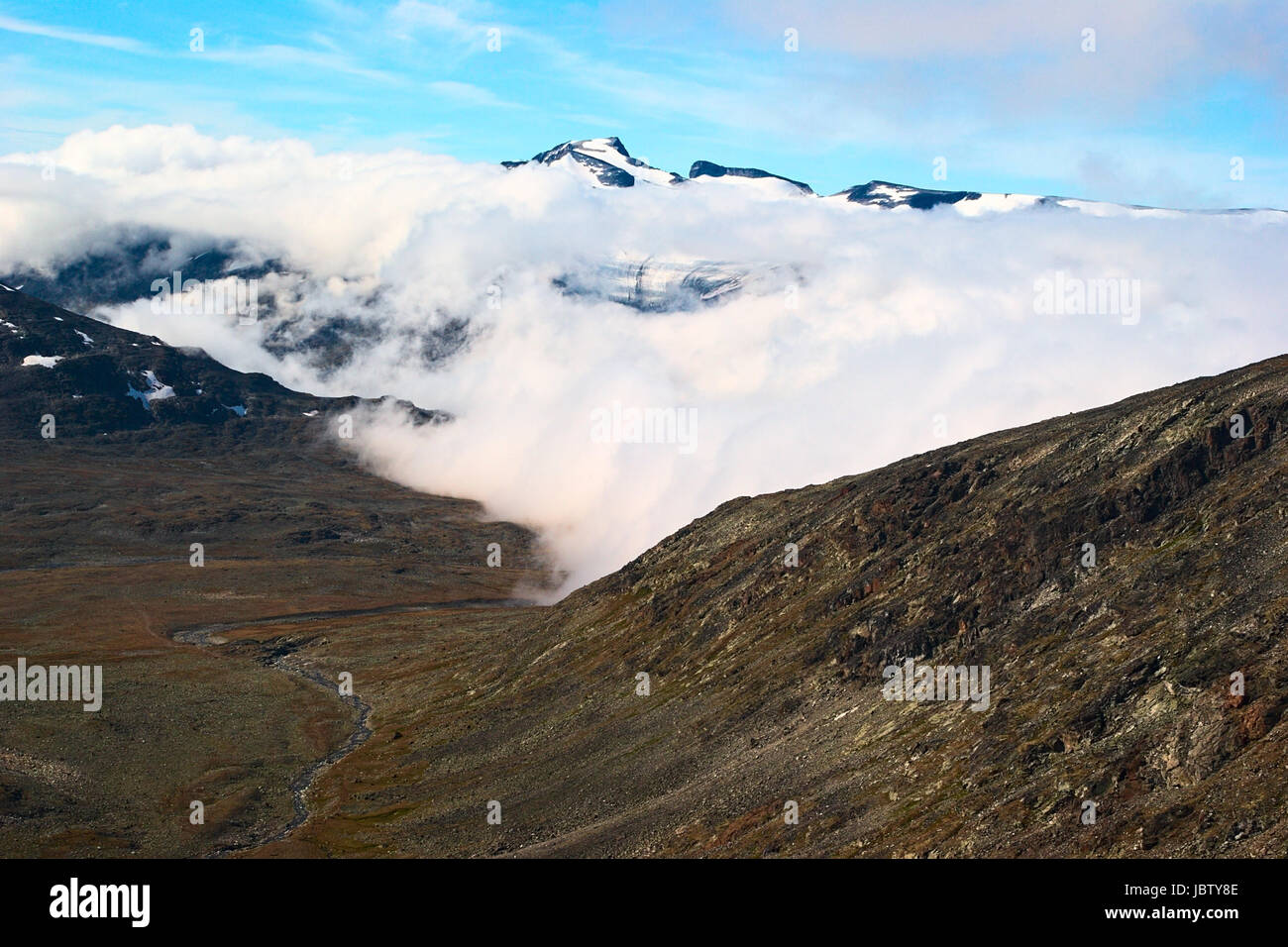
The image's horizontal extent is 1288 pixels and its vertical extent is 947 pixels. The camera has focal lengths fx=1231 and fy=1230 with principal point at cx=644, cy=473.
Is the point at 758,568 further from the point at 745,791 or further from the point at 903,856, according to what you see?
the point at 903,856

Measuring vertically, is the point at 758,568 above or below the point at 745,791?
above

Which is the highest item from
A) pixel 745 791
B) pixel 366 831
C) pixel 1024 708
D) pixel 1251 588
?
pixel 1251 588

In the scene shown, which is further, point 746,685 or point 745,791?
point 746,685

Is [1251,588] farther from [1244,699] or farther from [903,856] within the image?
[903,856]

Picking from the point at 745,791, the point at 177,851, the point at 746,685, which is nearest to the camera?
the point at 745,791
